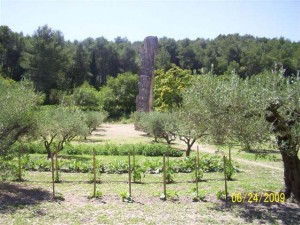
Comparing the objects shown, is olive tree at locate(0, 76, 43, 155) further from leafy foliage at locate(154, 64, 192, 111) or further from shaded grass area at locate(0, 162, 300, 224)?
leafy foliage at locate(154, 64, 192, 111)

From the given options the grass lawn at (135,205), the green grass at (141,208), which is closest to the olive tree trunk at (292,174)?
the grass lawn at (135,205)

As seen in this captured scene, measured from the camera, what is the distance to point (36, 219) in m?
9.95

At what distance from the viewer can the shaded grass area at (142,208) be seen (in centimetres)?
997

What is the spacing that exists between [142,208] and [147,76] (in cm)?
3466

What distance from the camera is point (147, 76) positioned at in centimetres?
4488

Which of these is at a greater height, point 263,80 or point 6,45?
point 6,45

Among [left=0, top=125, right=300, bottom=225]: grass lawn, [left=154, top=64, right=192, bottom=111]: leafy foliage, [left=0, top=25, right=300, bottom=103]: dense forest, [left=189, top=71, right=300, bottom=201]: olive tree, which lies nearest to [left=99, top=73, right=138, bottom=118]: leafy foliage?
[left=0, top=25, right=300, bottom=103]: dense forest

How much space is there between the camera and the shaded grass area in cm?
997

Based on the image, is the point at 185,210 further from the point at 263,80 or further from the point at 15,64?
the point at 15,64

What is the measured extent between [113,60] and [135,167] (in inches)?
2952

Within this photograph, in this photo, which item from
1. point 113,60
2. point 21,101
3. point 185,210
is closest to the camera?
point 185,210

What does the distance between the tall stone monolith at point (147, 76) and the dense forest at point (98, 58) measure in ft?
45.5

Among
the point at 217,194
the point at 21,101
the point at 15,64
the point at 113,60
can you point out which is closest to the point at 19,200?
the point at 21,101
